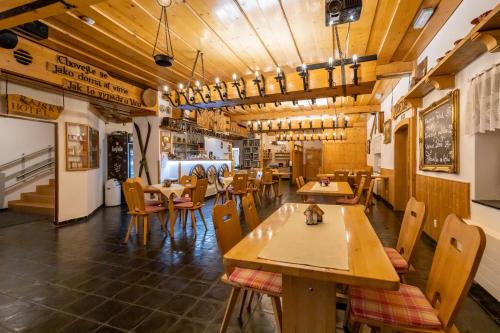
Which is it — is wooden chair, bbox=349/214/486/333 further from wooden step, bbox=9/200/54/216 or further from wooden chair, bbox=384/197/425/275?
wooden step, bbox=9/200/54/216

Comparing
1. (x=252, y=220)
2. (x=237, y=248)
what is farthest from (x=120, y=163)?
(x=237, y=248)

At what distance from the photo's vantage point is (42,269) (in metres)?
2.87

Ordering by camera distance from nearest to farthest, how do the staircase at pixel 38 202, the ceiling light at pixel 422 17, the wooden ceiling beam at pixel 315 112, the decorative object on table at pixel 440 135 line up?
the ceiling light at pixel 422 17 → the decorative object on table at pixel 440 135 → the staircase at pixel 38 202 → the wooden ceiling beam at pixel 315 112

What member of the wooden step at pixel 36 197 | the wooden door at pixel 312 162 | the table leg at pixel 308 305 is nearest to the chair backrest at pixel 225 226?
the table leg at pixel 308 305

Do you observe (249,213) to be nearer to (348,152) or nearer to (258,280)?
(258,280)

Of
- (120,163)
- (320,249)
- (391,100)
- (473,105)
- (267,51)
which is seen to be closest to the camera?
(320,249)

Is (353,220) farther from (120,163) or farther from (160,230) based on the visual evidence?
(120,163)

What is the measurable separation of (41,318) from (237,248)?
1.89 meters

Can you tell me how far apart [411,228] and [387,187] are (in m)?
5.51

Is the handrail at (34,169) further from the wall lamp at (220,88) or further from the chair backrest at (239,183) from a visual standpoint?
the wall lamp at (220,88)

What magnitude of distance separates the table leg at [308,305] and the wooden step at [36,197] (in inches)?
284

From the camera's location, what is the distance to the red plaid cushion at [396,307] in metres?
1.18

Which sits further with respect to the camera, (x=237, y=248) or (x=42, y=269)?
(x=42, y=269)

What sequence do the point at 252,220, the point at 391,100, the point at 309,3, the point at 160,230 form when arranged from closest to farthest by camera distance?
1. the point at 252,220
2. the point at 309,3
3. the point at 160,230
4. the point at 391,100
